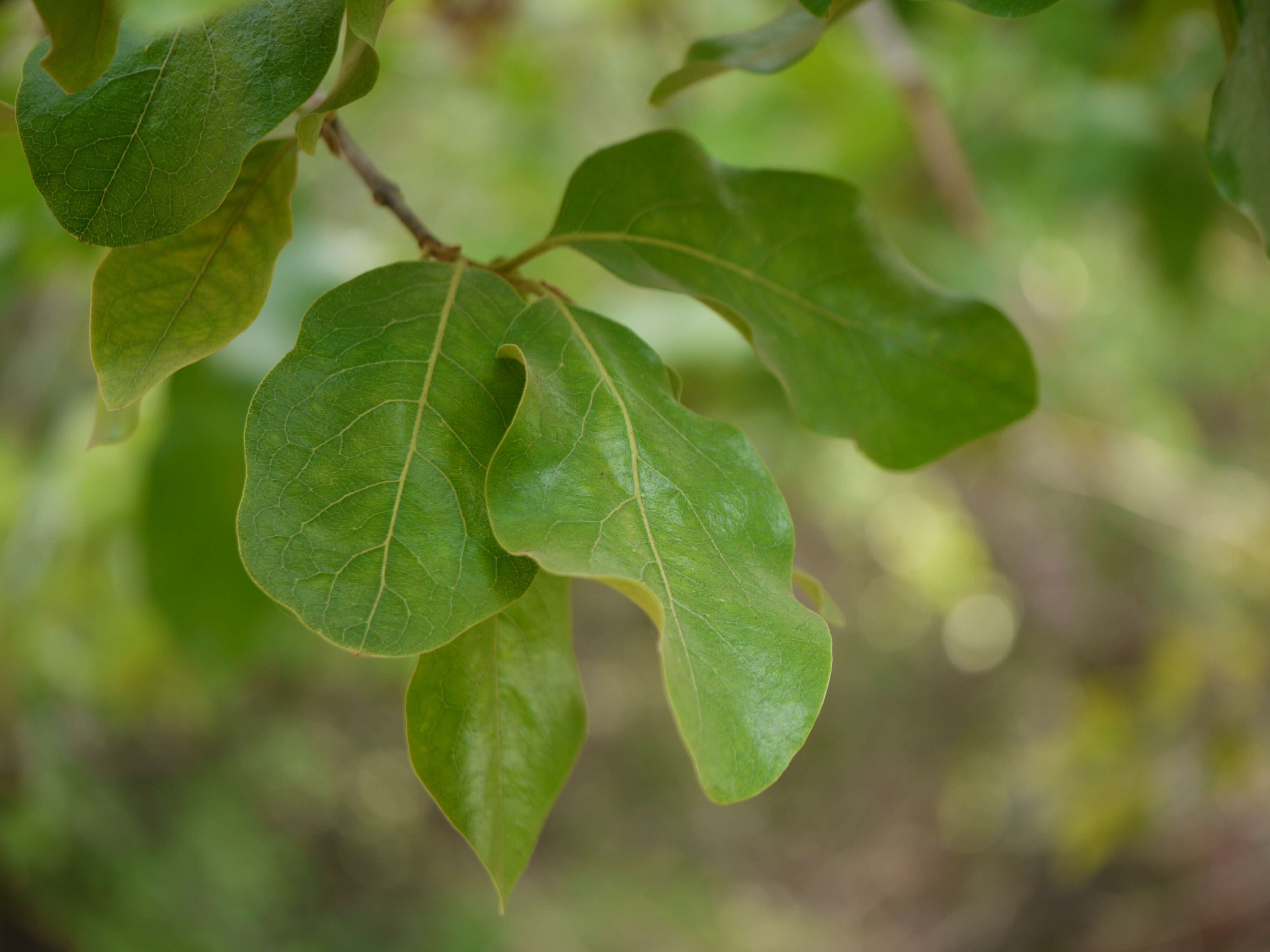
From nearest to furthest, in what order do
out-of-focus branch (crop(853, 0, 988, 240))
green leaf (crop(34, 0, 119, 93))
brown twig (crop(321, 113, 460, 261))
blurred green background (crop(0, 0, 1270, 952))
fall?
1. green leaf (crop(34, 0, 119, 93))
2. brown twig (crop(321, 113, 460, 261))
3. out-of-focus branch (crop(853, 0, 988, 240))
4. blurred green background (crop(0, 0, 1270, 952))

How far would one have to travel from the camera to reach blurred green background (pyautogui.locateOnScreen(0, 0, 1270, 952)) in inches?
49.6

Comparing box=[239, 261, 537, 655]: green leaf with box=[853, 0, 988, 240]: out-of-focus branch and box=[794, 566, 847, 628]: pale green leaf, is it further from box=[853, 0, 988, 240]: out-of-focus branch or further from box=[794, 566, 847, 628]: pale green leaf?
box=[853, 0, 988, 240]: out-of-focus branch

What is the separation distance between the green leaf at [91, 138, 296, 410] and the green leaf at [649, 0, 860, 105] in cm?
17

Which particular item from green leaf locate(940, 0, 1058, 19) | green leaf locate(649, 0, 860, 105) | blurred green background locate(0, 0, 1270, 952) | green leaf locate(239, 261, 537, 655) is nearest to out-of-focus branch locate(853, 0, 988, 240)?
blurred green background locate(0, 0, 1270, 952)

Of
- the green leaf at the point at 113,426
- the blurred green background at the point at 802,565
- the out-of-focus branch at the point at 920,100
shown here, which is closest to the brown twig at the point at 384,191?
the green leaf at the point at 113,426

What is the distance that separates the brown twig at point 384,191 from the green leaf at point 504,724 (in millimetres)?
132

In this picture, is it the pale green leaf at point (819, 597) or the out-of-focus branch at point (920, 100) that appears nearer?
the pale green leaf at point (819, 597)

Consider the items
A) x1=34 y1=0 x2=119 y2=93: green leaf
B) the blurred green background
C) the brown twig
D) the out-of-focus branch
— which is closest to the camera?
x1=34 y1=0 x2=119 y2=93: green leaf

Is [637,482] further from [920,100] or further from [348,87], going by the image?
[920,100]

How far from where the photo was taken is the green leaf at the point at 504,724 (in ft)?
1.03

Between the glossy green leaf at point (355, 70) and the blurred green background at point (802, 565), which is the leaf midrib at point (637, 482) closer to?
the glossy green leaf at point (355, 70)

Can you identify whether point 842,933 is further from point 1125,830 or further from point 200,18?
point 200,18

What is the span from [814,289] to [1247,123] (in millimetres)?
167

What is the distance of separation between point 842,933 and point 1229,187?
453 cm
